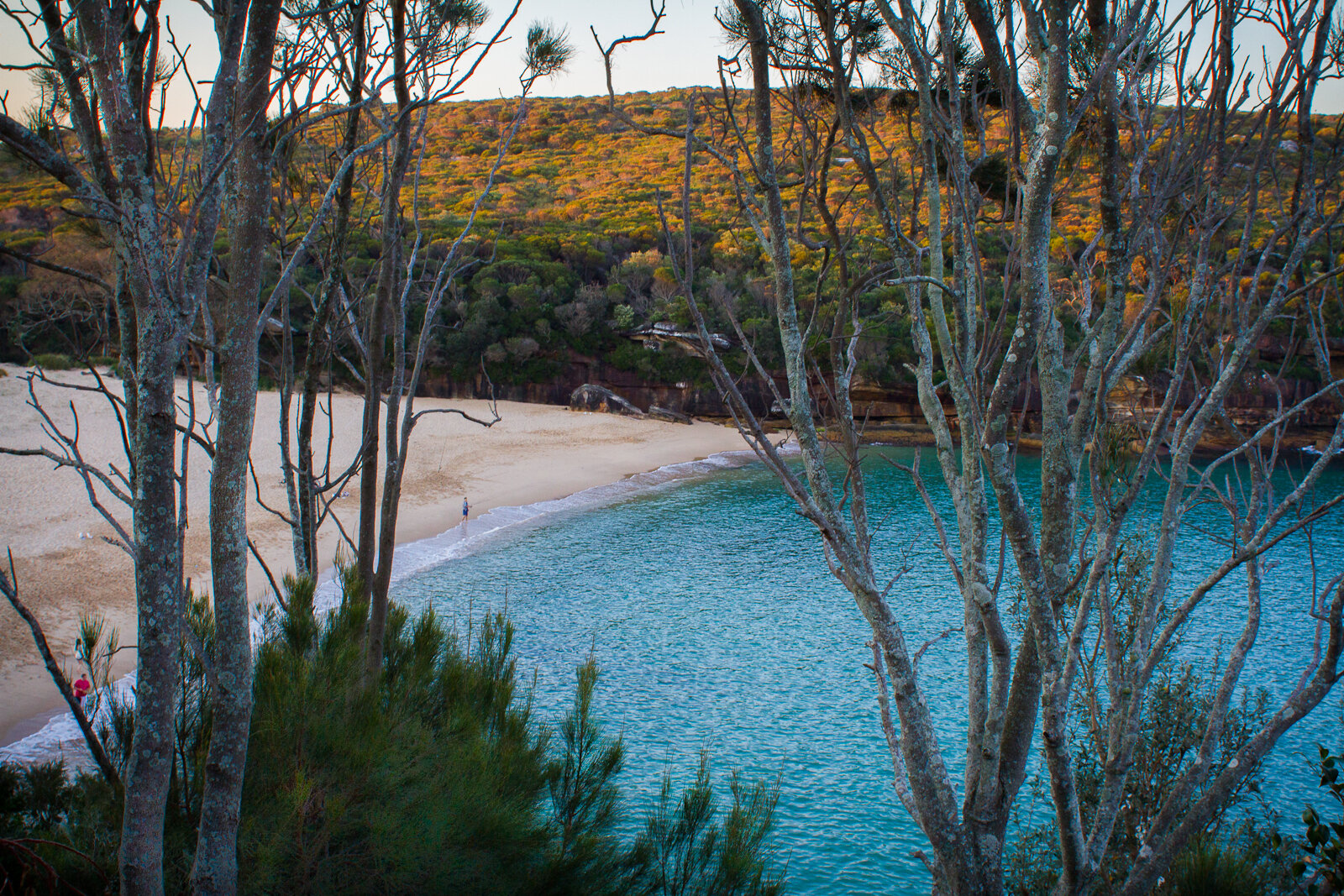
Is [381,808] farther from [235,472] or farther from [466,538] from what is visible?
[466,538]

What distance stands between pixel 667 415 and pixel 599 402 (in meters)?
2.69

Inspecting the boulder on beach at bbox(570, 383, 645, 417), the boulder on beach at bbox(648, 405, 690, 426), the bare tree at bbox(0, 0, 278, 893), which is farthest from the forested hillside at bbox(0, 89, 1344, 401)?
the bare tree at bbox(0, 0, 278, 893)

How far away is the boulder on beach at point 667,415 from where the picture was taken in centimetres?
2955

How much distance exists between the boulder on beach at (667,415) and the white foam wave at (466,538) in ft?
15.9

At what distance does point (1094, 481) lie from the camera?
2.12 meters

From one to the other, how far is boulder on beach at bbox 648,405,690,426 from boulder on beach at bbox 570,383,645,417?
0.49 metres

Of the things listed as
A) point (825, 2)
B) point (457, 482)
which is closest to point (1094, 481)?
point (825, 2)

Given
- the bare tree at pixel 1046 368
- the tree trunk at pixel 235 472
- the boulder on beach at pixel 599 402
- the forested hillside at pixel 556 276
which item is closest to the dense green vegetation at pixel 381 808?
the tree trunk at pixel 235 472

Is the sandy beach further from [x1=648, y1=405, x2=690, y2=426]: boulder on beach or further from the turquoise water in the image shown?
the turquoise water

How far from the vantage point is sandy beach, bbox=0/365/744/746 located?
25.4ft

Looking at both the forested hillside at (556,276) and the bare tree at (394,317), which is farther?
the forested hillside at (556,276)

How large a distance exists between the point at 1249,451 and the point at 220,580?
9.66 feet

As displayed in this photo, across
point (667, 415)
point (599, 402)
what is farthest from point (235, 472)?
point (599, 402)

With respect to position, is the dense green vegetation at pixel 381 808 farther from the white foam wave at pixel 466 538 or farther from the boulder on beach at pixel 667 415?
the boulder on beach at pixel 667 415
